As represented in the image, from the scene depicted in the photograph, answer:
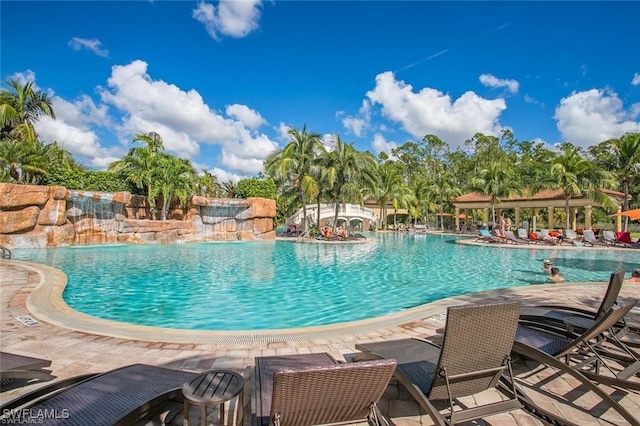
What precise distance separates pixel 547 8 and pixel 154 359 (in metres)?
14.6

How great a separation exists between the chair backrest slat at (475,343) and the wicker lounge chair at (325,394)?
0.59 meters

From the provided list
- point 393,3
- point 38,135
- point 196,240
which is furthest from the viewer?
point 38,135

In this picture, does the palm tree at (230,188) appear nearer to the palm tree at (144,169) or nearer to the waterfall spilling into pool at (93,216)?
the palm tree at (144,169)

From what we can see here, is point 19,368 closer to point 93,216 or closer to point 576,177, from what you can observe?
point 93,216

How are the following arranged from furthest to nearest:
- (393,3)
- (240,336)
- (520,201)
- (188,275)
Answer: (520,201), (393,3), (188,275), (240,336)

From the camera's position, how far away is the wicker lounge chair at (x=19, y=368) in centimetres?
266

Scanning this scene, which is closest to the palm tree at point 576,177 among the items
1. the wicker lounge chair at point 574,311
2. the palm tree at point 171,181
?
the wicker lounge chair at point 574,311

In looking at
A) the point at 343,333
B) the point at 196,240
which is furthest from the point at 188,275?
the point at 196,240

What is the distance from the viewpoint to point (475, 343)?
7.86ft

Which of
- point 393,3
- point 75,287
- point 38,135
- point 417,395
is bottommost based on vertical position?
point 75,287

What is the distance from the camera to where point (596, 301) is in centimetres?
646

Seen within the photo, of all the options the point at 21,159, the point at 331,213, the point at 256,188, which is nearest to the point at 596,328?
the point at 21,159

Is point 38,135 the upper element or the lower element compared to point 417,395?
upper

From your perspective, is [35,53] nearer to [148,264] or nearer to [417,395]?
[148,264]
